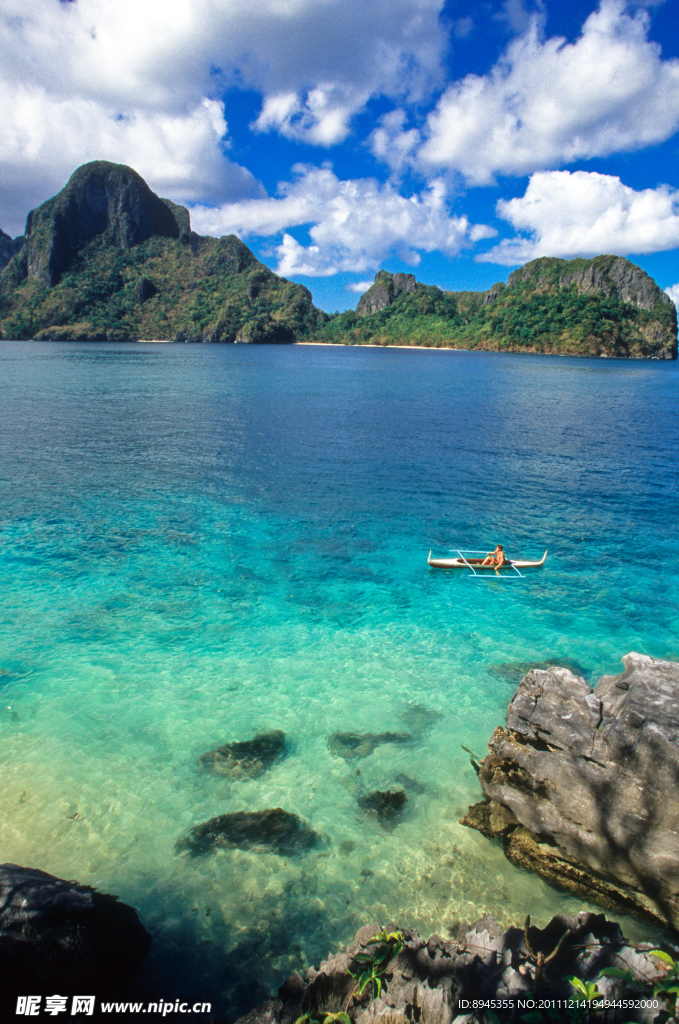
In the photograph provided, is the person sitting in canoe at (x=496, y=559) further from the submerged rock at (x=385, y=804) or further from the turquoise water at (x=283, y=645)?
the submerged rock at (x=385, y=804)

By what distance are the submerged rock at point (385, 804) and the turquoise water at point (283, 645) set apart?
204mm

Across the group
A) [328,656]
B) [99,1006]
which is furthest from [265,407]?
[99,1006]

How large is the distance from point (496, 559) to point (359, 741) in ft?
35.6

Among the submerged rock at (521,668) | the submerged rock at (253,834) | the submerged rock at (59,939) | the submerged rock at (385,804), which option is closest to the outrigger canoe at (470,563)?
the submerged rock at (521,668)

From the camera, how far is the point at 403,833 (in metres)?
9.78

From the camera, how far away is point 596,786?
27.6 feet

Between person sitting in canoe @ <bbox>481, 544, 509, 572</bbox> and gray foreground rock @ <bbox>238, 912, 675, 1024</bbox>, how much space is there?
14.9m

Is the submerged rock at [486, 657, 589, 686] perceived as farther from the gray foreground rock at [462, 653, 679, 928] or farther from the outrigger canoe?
the outrigger canoe

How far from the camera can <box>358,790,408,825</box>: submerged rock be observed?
10.1 meters

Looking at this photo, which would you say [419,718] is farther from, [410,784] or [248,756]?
[248,756]

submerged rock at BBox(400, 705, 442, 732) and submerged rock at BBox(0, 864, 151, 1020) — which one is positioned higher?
submerged rock at BBox(0, 864, 151, 1020)

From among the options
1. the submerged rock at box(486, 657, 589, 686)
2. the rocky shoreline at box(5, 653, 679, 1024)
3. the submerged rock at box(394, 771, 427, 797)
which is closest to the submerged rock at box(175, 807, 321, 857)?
the rocky shoreline at box(5, 653, 679, 1024)

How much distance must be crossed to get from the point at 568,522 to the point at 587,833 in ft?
65.0

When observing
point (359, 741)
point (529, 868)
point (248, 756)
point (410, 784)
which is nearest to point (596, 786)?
point (529, 868)
